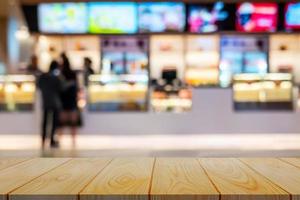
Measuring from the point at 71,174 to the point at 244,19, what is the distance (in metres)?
8.68

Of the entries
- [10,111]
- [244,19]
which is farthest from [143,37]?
[10,111]

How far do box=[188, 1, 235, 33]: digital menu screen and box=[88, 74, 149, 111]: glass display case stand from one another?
2.28 metres

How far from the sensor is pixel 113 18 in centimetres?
942

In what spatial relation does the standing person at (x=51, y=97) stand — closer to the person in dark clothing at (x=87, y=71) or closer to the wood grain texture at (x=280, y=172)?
the person in dark clothing at (x=87, y=71)

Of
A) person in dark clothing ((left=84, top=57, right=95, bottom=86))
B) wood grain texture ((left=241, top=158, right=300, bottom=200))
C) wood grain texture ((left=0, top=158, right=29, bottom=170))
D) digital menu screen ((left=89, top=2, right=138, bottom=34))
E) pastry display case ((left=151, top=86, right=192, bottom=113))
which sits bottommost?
pastry display case ((left=151, top=86, right=192, bottom=113))

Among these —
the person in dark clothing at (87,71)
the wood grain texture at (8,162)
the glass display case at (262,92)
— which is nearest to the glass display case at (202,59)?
the glass display case at (262,92)

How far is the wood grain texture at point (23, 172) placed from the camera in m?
1.08

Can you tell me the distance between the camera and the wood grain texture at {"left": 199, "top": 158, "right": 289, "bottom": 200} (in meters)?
0.97

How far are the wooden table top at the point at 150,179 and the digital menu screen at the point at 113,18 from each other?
26.3 ft

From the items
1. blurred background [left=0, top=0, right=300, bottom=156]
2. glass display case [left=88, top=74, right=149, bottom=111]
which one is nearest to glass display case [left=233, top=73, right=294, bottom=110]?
blurred background [left=0, top=0, right=300, bottom=156]

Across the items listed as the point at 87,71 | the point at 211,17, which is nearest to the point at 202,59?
the point at 211,17

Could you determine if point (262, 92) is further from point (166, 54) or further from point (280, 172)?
point (280, 172)

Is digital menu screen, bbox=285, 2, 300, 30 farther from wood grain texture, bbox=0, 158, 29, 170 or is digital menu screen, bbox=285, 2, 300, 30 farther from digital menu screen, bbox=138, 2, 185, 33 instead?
wood grain texture, bbox=0, 158, 29, 170

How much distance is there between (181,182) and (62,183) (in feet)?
0.88
